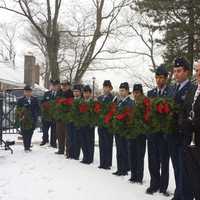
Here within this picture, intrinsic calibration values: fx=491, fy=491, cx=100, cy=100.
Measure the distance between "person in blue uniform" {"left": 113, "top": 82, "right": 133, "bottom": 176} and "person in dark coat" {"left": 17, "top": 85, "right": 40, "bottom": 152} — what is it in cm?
404

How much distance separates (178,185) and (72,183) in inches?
90.3

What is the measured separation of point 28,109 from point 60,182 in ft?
15.7

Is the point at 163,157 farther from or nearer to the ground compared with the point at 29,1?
nearer to the ground

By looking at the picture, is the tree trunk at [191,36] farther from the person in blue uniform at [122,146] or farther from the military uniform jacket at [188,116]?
the military uniform jacket at [188,116]

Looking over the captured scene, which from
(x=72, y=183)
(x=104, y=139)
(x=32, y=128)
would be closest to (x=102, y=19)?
(x=32, y=128)

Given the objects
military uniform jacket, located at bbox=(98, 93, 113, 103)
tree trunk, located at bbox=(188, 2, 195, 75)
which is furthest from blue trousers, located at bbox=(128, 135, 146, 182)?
tree trunk, located at bbox=(188, 2, 195, 75)

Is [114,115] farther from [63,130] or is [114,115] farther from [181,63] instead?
[63,130]

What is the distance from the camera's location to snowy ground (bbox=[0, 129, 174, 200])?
7859mm

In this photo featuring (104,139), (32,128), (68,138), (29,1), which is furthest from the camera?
(29,1)

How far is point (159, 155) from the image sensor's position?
8055mm

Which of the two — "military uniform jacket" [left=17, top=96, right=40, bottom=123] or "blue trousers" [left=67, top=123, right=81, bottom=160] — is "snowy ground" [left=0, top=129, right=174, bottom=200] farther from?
"military uniform jacket" [left=17, top=96, right=40, bottom=123]

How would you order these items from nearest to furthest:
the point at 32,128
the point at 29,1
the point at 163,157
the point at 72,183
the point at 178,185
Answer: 1. the point at 178,185
2. the point at 163,157
3. the point at 72,183
4. the point at 32,128
5. the point at 29,1

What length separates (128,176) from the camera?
31.1 feet

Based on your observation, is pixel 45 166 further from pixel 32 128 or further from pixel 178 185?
pixel 178 185
